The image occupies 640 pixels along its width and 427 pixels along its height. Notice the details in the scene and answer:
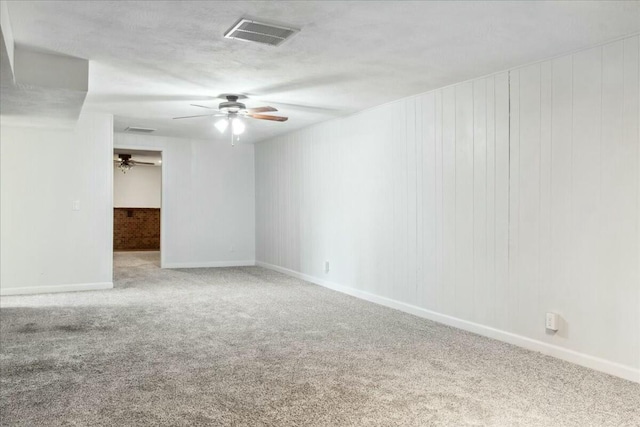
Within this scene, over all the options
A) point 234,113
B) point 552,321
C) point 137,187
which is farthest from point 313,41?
point 137,187

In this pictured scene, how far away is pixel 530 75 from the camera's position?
13.3 ft

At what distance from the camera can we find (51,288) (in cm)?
645

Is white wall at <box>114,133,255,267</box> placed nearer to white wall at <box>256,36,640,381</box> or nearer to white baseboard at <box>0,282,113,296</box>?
white baseboard at <box>0,282,113,296</box>

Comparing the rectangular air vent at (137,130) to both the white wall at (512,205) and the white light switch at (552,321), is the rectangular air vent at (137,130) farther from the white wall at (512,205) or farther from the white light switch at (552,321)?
the white light switch at (552,321)

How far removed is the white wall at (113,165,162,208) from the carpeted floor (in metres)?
8.16

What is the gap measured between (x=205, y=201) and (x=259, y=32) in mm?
6133

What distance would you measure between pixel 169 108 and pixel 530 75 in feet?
13.4

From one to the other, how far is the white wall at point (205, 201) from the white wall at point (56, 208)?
6.18ft

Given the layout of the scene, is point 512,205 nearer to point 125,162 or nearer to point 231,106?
point 231,106

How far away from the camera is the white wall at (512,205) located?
3.45m

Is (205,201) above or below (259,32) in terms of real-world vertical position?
below

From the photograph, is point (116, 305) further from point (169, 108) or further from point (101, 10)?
point (101, 10)

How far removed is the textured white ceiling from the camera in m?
3.01

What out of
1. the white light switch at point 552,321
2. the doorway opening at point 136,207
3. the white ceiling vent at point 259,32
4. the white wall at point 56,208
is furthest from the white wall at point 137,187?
the white light switch at point 552,321
